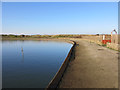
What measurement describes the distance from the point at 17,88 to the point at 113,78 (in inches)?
293

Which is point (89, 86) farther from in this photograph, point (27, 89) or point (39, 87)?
point (27, 89)

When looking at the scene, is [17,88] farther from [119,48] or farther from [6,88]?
[119,48]

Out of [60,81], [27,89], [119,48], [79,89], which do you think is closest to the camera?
[79,89]

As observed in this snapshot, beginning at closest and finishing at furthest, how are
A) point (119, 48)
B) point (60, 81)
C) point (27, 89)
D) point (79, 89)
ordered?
point (79, 89)
point (60, 81)
point (27, 89)
point (119, 48)

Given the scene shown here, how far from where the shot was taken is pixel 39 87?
802cm

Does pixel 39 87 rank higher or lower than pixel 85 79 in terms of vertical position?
lower

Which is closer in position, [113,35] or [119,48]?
[119,48]

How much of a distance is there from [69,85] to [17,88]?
4.93 meters

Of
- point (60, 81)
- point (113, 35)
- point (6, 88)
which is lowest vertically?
point (6, 88)

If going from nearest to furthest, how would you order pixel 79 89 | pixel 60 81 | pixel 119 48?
pixel 79 89 → pixel 60 81 → pixel 119 48

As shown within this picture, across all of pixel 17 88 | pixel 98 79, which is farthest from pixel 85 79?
pixel 17 88

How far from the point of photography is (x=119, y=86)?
536cm

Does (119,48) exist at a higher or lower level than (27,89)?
higher

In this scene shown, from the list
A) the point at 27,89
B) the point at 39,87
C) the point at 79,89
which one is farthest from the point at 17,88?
the point at 79,89
